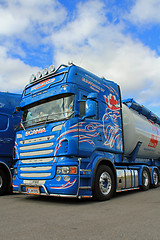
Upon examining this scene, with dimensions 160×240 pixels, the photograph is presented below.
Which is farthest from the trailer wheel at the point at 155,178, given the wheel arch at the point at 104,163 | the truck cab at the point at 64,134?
the wheel arch at the point at 104,163

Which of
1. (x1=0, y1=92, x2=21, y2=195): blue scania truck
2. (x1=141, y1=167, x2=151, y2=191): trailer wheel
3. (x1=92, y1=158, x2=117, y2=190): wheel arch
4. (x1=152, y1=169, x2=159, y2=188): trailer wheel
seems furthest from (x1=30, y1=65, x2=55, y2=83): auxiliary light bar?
(x1=152, y1=169, x2=159, y2=188): trailer wheel

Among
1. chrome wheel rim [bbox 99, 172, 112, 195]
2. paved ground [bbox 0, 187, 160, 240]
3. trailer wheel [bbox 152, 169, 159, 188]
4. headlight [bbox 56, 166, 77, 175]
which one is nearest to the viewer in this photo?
paved ground [bbox 0, 187, 160, 240]

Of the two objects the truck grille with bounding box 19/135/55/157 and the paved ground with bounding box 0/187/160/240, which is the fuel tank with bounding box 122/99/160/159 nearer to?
the truck grille with bounding box 19/135/55/157

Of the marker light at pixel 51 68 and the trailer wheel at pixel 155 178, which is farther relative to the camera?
the trailer wheel at pixel 155 178

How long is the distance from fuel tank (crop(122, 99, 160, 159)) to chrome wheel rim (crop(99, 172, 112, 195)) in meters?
1.98

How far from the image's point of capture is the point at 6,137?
842 centimetres

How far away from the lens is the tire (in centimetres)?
598

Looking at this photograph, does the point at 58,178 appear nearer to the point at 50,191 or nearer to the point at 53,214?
the point at 50,191

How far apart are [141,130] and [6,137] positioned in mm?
5306

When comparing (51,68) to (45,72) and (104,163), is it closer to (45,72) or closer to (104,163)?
(45,72)

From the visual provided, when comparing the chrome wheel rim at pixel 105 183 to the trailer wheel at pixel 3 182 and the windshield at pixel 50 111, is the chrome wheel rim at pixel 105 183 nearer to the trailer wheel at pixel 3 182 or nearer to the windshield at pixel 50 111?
the windshield at pixel 50 111

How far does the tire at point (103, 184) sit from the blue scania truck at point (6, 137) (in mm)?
3623

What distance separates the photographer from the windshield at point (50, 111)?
19.7ft

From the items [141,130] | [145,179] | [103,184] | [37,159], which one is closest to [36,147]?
[37,159]
